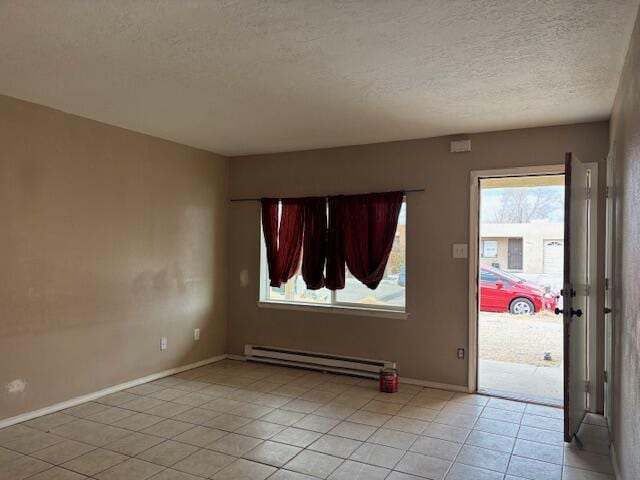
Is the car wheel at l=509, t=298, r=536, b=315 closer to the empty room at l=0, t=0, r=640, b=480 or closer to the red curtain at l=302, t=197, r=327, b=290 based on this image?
the empty room at l=0, t=0, r=640, b=480

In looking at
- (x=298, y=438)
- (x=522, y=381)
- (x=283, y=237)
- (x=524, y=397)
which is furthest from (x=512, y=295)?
(x=298, y=438)

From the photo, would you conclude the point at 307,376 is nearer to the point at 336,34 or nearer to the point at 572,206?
the point at 572,206

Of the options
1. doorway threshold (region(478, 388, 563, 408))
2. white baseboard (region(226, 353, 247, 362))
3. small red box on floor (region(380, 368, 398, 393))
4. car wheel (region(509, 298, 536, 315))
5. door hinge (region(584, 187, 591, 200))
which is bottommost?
doorway threshold (region(478, 388, 563, 408))

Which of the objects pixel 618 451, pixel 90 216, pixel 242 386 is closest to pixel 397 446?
pixel 618 451

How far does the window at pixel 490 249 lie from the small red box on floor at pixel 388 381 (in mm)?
4914

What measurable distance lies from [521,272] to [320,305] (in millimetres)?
4817

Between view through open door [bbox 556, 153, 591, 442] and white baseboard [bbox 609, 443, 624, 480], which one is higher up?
view through open door [bbox 556, 153, 591, 442]

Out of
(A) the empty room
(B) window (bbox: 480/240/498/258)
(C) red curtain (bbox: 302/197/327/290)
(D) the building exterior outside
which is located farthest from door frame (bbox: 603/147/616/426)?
(B) window (bbox: 480/240/498/258)

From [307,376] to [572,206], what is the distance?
2931 millimetres

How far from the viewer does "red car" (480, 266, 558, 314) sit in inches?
302

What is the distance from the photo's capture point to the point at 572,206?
10.0 feet

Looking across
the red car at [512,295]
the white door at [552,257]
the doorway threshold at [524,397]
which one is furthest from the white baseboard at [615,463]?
the white door at [552,257]

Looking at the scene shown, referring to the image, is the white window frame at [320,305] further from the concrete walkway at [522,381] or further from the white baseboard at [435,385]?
the concrete walkway at [522,381]

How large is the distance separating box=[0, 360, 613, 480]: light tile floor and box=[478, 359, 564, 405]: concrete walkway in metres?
0.31
